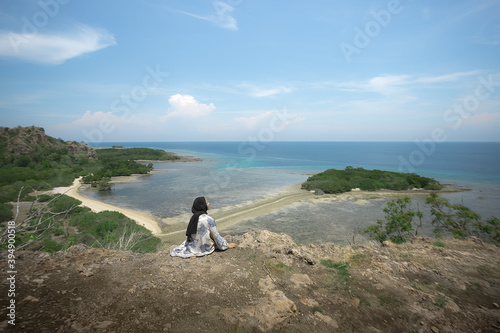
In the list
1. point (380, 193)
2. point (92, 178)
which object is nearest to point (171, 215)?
point (92, 178)

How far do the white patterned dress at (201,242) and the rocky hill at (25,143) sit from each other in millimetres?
50519

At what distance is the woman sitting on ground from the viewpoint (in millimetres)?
5848

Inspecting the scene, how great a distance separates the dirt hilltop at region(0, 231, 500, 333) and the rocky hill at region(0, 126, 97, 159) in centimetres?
5010

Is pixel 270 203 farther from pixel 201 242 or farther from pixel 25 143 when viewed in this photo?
pixel 25 143

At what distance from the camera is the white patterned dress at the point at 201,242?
5.89 m

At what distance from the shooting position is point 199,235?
5.98 meters

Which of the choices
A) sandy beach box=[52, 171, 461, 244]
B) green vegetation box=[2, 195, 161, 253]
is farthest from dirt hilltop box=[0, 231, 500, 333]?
sandy beach box=[52, 171, 461, 244]

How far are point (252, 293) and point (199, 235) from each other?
2.20 m

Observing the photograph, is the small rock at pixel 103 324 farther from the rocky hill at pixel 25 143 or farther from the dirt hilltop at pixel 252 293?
the rocky hill at pixel 25 143

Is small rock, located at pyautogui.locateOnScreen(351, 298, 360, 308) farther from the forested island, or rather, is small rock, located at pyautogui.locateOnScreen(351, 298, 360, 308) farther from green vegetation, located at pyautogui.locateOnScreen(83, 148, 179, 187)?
green vegetation, located at pyautogui.locateOnScreen(83, 148, 179, 187)

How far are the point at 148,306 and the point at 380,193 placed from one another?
106ft

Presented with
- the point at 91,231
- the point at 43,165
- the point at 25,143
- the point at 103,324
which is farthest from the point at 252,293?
the point at 25,143

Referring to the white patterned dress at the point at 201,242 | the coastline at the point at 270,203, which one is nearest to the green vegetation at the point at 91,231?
the coastline at the point at 270,203

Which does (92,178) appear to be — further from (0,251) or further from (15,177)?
(0,251)
